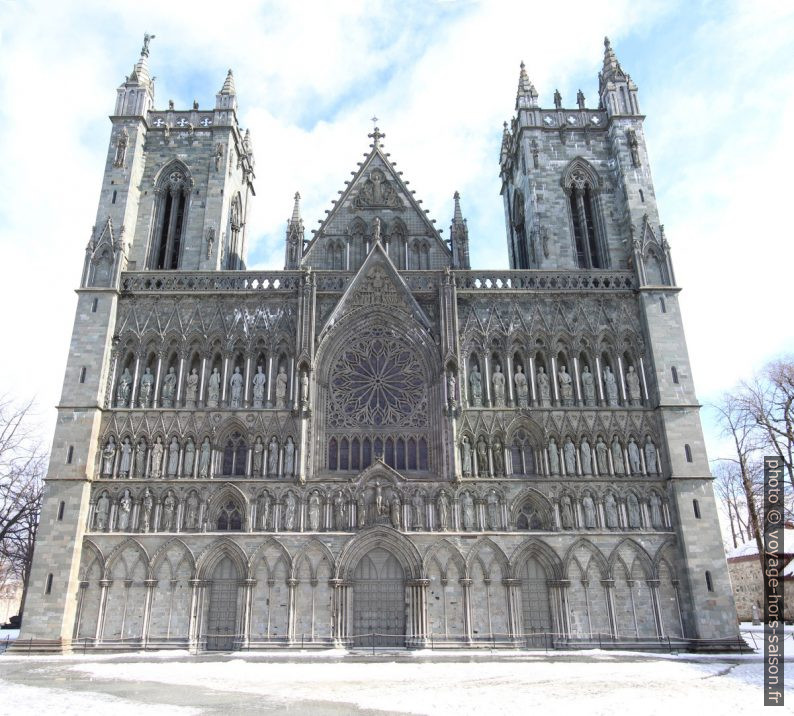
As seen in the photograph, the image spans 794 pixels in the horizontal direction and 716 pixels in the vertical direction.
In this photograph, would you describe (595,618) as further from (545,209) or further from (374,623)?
(545,209)

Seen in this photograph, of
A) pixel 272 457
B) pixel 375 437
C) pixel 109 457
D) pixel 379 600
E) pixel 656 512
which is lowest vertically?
pixel 379 600

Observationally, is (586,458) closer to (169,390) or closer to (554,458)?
(554,458)

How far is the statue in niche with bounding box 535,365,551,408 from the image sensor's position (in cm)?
2863

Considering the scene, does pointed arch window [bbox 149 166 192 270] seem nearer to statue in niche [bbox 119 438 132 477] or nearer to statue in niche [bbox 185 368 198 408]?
statue in niche [bbox 185 368 198 408]

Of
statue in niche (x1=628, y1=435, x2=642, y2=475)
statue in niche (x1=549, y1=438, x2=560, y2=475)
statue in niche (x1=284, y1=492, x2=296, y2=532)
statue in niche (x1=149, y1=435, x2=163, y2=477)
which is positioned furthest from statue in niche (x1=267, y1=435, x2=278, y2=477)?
statue in niche (x1=628, y1=435, x2=642, y2=475)

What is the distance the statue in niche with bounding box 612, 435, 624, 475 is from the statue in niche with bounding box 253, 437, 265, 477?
14.5 meters

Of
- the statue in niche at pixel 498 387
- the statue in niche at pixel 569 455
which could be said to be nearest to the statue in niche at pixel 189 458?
the statue in niche at pixel 498 387

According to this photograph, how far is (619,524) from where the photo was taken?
87.3 ft

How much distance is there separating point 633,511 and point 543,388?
6151 mm

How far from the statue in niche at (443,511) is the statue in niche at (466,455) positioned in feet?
4.32

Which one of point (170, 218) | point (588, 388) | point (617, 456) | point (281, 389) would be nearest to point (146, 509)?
point (281, 389)

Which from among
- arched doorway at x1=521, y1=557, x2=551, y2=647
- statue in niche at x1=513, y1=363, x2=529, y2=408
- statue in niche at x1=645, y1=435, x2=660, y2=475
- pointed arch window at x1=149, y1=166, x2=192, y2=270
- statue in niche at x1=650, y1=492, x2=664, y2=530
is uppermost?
pointed arch window at x1=149, y1=166, x2=192, y2=270

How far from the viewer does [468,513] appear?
26562mm

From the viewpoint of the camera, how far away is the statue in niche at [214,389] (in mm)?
28344
